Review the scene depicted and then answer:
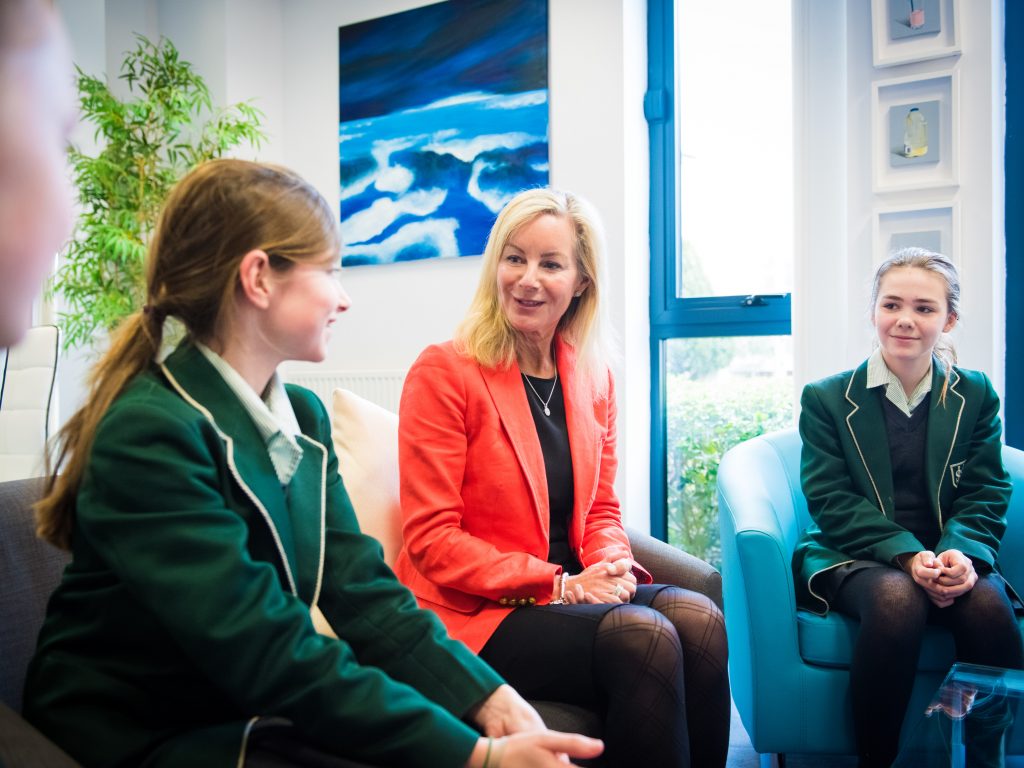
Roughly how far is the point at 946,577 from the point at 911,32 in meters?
1.84

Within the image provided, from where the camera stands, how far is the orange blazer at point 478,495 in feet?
4.98

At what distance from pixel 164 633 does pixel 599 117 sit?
308 cm

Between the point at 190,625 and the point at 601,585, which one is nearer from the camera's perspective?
the point at 190,625

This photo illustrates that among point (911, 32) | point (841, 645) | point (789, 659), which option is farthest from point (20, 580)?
point (911, 32)

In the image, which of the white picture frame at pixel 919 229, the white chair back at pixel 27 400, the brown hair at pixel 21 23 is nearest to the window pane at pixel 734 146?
the white picture frame at pixel 919 229

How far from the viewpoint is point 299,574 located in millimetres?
1021

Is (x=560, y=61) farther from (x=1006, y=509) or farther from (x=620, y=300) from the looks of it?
(x=1006, y=509)

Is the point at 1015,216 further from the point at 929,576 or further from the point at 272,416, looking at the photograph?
the point at 272,416

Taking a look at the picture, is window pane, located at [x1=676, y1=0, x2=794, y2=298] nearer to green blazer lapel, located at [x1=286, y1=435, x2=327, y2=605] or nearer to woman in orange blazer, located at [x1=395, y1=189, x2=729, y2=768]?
woman in orange blazer, located at [x1=395, y1=189, x2=729, y2=768]

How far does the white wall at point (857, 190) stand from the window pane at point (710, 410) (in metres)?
0.55

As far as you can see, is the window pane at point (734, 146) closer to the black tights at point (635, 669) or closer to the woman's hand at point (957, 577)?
the woman's hand at point (957, 577)

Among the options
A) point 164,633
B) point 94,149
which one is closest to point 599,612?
point 164,633

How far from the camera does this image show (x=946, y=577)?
1.84 metres

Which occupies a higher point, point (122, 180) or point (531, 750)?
point (122, 180)
